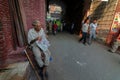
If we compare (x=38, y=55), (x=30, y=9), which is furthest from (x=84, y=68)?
(x=30, y=9)

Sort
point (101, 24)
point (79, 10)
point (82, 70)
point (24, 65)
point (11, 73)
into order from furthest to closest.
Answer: point (79, 10) → point (101, 24) → point (82, 70) → point (24, 65) → point (11, 73)

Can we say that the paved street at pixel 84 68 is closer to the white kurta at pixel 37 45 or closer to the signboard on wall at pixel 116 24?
the white kurta at pixel 37 45

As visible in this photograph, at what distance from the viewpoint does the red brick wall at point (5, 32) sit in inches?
90.0

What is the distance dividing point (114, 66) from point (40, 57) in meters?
2.78

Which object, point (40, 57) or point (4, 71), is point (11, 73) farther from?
point (40, 57)

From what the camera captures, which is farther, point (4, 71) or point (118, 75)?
point (118, 75)

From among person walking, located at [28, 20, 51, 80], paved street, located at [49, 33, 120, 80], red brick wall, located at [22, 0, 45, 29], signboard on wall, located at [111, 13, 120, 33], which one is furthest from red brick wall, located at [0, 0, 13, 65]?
signboard on wall, located at [111, 13, 120, 33]

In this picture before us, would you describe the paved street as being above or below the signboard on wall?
below

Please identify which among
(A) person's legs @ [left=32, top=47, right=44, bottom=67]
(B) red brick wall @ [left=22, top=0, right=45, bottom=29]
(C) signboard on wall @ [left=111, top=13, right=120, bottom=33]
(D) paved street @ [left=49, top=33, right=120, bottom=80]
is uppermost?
(B) red brick wall @ [left=22, top=0, right=45, bottom=29]

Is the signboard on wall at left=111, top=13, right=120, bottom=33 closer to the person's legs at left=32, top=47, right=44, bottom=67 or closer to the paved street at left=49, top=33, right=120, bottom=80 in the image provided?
the paved street at left=49, top=33, right=120, bottom=80

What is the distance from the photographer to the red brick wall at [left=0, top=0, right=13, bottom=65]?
7.50ft

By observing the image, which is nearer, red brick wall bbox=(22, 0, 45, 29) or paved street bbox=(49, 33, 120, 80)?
paved street bbox=(49, 33, 120, 80)

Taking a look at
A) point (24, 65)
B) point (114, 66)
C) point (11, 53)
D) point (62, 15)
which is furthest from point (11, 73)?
point (62, 15)

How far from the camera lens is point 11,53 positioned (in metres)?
2.78
